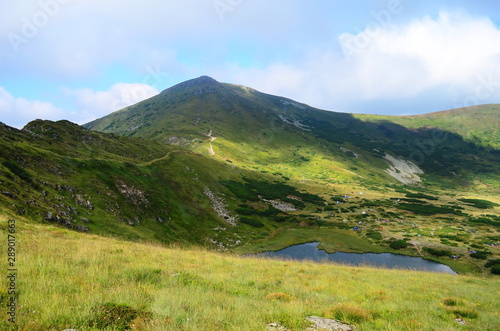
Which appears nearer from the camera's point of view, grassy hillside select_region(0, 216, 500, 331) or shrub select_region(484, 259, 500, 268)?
grassy hillside select_region(0, 216, 500, 331)

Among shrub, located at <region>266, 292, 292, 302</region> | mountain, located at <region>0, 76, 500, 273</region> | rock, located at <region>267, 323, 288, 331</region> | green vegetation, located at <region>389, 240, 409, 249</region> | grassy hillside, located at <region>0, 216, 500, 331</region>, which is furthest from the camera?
green vegetation, located at <region>389, 240, 409, 249</region>

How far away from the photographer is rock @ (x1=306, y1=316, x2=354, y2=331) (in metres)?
8.62

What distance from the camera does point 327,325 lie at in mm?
8922

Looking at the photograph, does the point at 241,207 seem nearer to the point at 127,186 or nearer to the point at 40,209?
the point at 127,186

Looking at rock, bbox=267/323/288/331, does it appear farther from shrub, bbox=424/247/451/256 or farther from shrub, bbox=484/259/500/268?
shrub, bbox=424/247/451/256

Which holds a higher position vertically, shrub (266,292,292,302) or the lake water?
shrub (266,292,292,302)

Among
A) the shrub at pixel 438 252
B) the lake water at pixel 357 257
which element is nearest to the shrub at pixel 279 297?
the lake water at pixel 357 257

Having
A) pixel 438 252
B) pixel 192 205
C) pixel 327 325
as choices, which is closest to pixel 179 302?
pixel 327 325

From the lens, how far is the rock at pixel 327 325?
8.62 meters

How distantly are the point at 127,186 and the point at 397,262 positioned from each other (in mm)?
69835

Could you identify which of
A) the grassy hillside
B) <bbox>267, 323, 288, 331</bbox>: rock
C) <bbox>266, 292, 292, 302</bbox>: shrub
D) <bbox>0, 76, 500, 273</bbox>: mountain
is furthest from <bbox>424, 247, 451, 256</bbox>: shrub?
<bbox>267, 323, 288, 331</bbox>: rock

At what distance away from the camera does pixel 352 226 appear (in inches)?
3425

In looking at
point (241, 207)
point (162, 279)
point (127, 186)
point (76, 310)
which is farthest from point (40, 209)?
point (241, 207)

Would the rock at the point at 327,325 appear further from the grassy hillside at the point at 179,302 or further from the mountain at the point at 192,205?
the mountain at the point at 192,205
